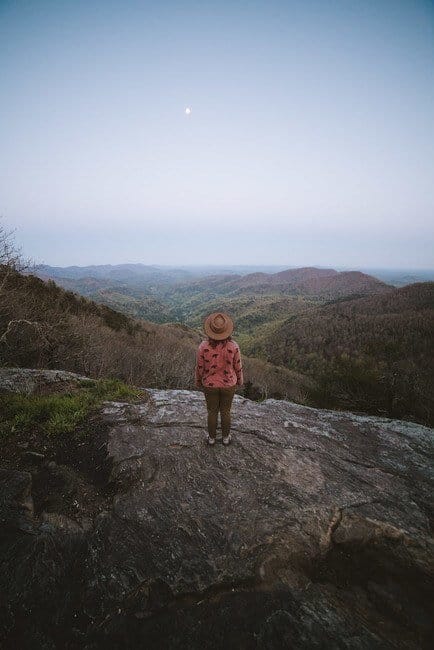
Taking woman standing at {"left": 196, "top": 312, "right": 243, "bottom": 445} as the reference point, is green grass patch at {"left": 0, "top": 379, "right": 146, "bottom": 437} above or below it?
below

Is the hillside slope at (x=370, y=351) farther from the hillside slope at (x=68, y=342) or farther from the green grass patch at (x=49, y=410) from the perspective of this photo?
the green grass patch at (x=49, y=410)

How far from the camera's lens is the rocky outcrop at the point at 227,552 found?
298 centimetres

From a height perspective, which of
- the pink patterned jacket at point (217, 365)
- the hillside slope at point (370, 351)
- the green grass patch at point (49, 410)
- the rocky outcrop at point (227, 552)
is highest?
the pink patterned jacket at point (217, 365)

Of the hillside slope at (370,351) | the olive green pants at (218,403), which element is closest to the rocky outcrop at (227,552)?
the olive green pants at (218,403)

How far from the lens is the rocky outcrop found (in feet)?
9.77

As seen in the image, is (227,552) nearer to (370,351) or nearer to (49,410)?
(49,410)

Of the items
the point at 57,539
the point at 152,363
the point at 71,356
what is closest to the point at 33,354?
the point at 71,356

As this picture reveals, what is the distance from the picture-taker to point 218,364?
201 inches

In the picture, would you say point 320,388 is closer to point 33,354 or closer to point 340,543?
point 340,543

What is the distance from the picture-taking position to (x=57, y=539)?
143 inches

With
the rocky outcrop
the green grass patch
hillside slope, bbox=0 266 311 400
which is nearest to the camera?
the rocky outcrop

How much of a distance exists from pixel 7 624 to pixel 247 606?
2390 millimetres

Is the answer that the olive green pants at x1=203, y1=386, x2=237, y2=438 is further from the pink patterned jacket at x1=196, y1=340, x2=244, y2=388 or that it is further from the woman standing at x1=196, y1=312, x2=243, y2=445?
the pink patterned jacket at x1=196, y1=340, x2=244, y2=388

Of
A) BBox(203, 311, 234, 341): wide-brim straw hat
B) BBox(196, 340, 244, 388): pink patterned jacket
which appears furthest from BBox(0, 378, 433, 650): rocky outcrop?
BBox(203, 311, 234, 341): wide-brim straw hat
